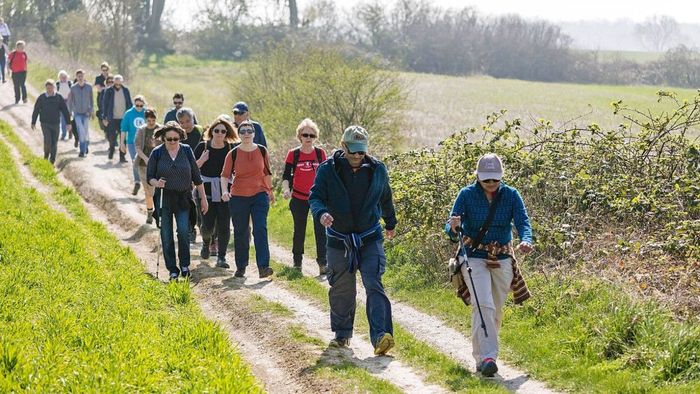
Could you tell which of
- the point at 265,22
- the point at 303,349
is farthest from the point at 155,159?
the point at 265,22

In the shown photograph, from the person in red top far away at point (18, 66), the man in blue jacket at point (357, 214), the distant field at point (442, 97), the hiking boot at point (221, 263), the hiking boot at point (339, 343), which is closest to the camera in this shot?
the man in blue jacket at point (357, 214)

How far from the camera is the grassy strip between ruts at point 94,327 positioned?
6.98 meters

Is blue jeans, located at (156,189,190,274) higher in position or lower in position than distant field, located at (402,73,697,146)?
higher

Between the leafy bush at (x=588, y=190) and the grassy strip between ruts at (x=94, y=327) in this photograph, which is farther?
the leafy bush at (x=588, y=190)

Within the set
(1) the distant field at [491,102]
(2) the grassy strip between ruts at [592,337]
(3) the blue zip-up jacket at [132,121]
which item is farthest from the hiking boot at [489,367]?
(1) the distant field at [491,102]

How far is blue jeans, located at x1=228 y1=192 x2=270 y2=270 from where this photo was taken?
12.2 metres

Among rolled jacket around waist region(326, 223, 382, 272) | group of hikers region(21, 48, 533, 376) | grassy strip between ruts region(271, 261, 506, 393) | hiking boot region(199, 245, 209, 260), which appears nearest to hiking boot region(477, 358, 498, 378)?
group of hikers region(21, 48, 533, 376)

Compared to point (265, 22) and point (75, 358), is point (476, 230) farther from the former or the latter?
point (265, 22)

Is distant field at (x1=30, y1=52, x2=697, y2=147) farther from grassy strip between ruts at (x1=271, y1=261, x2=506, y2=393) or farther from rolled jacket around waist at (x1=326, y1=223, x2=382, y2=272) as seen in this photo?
rolled jacket around waist at (x1=326, y1=223, x2=382, y2=272)

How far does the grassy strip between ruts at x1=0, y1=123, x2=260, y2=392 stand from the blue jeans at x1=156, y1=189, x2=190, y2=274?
436 mm

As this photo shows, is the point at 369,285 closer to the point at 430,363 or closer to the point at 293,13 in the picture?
the point at 430,363

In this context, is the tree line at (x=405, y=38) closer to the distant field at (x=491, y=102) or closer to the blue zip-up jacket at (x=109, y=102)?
the distant field at (x=491, y=102)

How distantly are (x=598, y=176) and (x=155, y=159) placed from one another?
18.2 feet

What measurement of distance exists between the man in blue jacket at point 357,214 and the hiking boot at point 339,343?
16.6 inches
